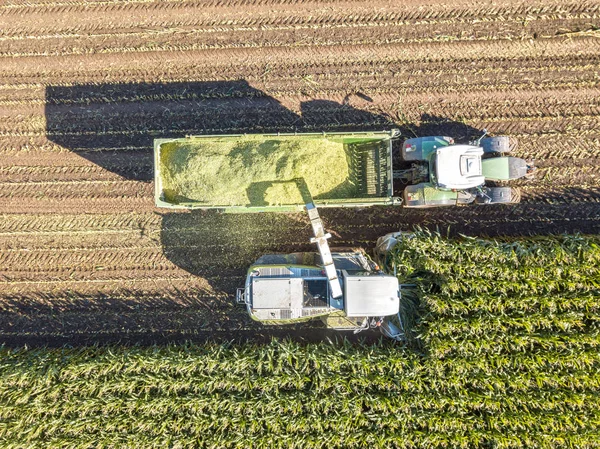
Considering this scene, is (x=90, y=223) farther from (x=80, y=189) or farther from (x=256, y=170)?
(x=256, y=170)

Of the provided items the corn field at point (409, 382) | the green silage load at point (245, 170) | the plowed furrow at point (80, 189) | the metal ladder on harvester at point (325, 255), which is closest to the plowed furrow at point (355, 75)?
the green silage load at point (245, 170)

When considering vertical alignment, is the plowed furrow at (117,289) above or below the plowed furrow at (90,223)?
below

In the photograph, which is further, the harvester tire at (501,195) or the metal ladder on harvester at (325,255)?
the harvester tire at (501,195)

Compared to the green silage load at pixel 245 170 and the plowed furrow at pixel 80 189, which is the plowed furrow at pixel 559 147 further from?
the plowed furrow at pixel 80 189

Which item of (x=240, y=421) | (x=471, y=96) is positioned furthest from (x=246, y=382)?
(x=471, y=96)

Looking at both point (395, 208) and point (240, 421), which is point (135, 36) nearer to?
point (395, 208)
